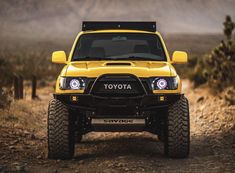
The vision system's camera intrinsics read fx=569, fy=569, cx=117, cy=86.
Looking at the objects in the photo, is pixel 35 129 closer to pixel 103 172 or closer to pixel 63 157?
pixel 63 157

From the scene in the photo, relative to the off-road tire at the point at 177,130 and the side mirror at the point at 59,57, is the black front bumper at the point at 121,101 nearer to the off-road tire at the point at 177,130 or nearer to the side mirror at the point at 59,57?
the off-road tire at the point at 177,130

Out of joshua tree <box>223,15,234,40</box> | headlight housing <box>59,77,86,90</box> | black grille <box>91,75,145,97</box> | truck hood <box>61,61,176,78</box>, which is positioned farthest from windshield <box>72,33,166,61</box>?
joshua tree <box>223,15,234,40</box>

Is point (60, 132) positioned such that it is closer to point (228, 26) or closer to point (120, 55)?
point (120, 55)

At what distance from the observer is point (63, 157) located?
8109 millimetres

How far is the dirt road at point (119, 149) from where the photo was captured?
7.57 metres

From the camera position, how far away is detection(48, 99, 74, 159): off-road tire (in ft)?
26.1

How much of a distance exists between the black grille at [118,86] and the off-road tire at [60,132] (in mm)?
597

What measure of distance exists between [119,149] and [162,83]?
183 cm

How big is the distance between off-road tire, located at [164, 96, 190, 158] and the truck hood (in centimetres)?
52

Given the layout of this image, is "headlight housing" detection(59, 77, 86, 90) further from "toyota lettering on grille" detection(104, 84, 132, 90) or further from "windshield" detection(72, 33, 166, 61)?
"windshield" detection(72, 33, 166, 61)

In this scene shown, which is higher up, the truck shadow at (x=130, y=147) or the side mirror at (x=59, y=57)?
the side mirror at (x=59, y=57)

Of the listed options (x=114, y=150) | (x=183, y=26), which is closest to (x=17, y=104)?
(x=114, y=150)

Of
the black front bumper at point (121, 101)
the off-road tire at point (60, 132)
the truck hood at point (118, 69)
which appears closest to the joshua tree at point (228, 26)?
the truck hood at point (118, 69)

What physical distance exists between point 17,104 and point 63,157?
6554mm
